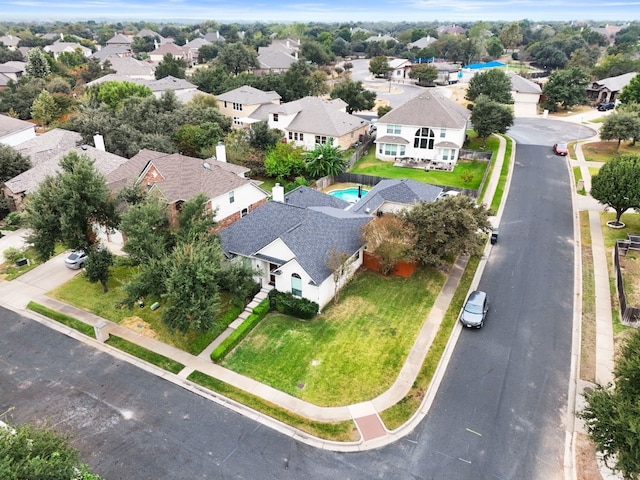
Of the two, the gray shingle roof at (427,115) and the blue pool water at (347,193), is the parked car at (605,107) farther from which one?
the blue pool water at (347,193)

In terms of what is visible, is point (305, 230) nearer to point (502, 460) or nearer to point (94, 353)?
point (94, 353)

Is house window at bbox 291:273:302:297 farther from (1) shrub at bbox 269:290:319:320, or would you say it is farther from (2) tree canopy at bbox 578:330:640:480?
(2) tree canopy at bbox 578:330:640:480

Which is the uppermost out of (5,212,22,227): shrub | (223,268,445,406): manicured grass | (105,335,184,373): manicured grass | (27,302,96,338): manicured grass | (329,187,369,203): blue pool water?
(223,268,445,406): manicured grass

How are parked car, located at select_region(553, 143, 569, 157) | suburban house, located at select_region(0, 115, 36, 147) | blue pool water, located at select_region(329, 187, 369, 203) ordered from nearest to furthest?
blue pool water, located at select_region(329, 187, 369, 203) < suburban house, located at select_region(0, 115, 36, 147) < parked car, located at select_region(553, 143, 569, 157)

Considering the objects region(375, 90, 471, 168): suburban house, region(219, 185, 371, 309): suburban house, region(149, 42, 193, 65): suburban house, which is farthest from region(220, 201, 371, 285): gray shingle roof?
region(149, 42, 193, 65): suburban house

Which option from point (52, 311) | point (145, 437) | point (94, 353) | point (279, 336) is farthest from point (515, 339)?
point (52, 311)

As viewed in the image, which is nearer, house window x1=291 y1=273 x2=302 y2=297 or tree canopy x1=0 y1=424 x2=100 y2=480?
tree canopy x1=0 y1=424 x2=100 y2=480

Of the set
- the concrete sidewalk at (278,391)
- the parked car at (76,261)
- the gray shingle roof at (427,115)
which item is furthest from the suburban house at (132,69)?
the concrete sidewalk at (278,391)
